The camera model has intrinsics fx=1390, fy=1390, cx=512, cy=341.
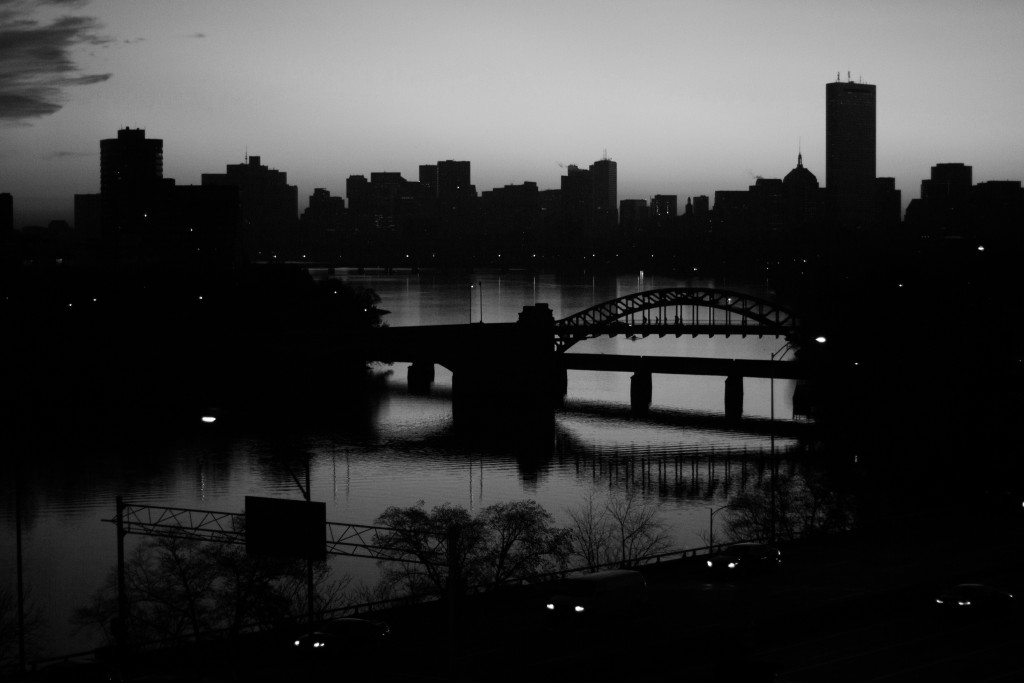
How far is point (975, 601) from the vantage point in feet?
60.7

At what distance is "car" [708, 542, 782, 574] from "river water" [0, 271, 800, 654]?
7.81m

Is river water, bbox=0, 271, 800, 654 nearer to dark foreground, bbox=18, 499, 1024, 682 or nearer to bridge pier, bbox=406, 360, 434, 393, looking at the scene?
bridge pier, bbox=406, 360, 434, 393

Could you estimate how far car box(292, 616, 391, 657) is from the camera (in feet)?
56.1

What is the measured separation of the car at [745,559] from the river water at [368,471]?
781 cm

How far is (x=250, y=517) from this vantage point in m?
17.5

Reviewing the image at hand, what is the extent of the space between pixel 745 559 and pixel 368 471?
22191 millimetres

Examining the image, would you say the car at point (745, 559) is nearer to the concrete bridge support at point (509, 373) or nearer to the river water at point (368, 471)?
the river water at point (368, 471)

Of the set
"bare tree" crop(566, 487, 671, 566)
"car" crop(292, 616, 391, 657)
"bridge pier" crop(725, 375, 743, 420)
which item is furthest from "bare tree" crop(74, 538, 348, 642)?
"bridge pier" crop(725, 375, 743, 420)

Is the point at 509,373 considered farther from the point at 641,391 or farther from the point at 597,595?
the point at 597,595

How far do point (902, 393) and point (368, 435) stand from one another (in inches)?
762

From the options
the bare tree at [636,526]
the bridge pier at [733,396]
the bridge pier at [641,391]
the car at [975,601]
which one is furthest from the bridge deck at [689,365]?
the car at [975,601]

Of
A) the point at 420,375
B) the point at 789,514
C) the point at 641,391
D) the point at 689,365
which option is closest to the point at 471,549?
the point at 789,514

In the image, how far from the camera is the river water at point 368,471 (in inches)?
1203

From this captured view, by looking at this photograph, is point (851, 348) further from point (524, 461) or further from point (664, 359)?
point (664, 359)
